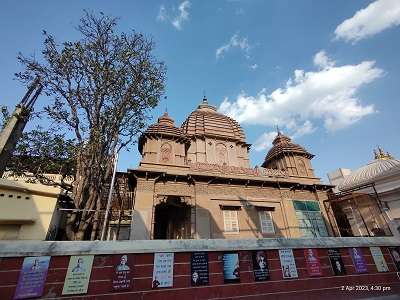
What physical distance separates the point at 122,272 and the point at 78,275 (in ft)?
2.95

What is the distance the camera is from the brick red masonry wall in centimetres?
483

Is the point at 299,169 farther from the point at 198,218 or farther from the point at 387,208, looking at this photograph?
the point at 198,218

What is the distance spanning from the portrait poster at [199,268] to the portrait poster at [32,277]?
3.18 metres

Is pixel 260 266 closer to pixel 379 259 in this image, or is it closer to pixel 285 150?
pixel 379 259

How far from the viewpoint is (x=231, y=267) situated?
234 inches

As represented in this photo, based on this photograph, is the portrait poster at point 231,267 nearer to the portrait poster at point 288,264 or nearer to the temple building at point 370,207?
the portrait poster at point 288,264

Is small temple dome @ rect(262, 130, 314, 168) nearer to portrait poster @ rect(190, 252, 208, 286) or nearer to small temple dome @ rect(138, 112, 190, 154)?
small temple dome @ rect(138, 112, 190, 154)

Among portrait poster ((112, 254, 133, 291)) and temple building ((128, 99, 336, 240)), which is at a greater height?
temple building ((128, 99, 336, 240))

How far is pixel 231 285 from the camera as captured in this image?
5.77 metres

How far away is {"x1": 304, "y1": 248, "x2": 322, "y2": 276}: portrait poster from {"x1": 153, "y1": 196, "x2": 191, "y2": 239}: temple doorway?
8.09 metres

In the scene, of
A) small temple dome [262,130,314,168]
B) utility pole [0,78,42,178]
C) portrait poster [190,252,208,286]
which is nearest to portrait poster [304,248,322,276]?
portrait poster [190,252,208,286]

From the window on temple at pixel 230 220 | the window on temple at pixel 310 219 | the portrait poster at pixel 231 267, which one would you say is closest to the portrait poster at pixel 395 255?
the portrait poster at pixel 231 267

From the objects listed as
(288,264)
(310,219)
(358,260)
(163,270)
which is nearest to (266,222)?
(310,219)

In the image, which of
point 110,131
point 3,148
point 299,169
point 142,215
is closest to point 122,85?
point 110,131
